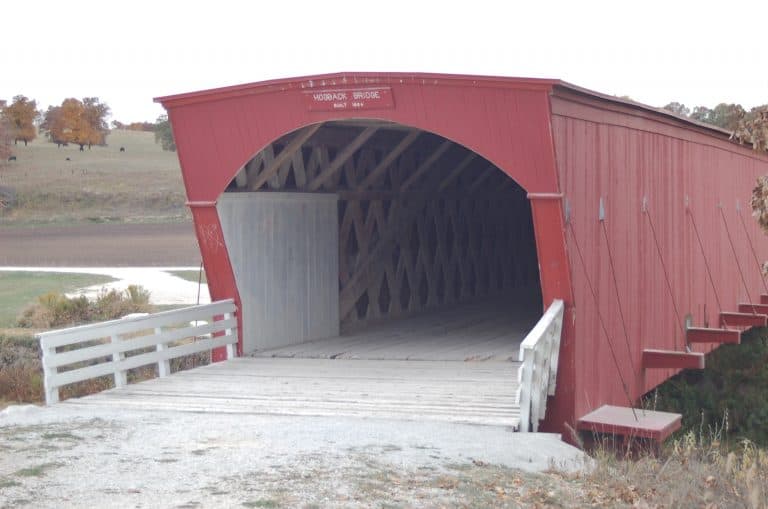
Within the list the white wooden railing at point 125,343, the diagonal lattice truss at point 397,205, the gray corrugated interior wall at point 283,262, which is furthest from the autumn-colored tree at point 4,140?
the white wooden railing at point 125,343

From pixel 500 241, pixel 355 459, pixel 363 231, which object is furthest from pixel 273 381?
pixel 500 241

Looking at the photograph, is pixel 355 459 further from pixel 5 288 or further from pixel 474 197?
pixel 5 288

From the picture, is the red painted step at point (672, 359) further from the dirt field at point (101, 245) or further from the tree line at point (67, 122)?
the tree line at point (67, 122)

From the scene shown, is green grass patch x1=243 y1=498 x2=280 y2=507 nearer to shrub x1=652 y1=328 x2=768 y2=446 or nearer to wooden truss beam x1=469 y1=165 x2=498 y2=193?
shrub x1=652 y1=328 x2=768 y2=446

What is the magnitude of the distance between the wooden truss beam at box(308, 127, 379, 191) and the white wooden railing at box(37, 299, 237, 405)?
222 cm

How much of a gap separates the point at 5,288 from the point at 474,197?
16.0 metres

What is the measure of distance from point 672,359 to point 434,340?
307cm

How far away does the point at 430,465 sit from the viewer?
7.50 meters

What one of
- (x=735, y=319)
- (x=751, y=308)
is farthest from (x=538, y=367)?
(x=751, y=308)

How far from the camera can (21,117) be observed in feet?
318

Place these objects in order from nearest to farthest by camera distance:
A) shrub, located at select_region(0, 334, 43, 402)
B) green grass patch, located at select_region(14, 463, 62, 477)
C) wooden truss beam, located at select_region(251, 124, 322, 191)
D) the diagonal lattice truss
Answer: green grass patch, located at select_region(14, 463, 62, 477), wooden truss beam, located at select_region(251, 124, 322, 191), the diagonal lattice truss, shrub, located at select_region(0, 334, 43, 402)

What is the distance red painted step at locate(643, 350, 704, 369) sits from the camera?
1316 cm

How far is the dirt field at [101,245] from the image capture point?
43688 mm

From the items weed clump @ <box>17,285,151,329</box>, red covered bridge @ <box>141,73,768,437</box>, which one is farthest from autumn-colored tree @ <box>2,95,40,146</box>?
red covered bridge @ <box>141,73,768,437</box>
